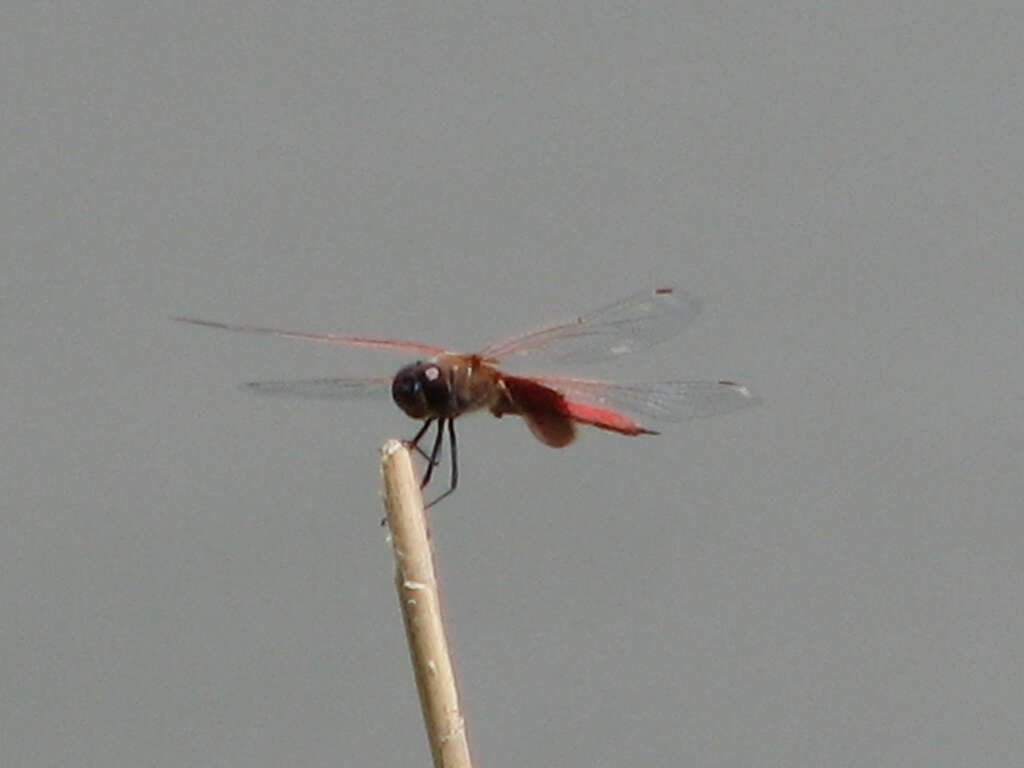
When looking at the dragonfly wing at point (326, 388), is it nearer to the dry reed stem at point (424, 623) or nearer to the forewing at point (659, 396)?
the forewing at point (659, 396)

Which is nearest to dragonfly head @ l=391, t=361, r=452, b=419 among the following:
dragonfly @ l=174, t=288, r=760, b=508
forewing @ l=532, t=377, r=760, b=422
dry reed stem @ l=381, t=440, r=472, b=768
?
dragonfly @ l=174, t=288, r=760, b=508

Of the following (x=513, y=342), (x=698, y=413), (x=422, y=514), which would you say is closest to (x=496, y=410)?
(x=513, y=342)

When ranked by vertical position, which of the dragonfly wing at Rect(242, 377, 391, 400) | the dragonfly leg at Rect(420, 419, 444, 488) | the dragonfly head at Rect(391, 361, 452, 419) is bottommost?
the dragonfly leg at Rect(420, 419, 444, 488)

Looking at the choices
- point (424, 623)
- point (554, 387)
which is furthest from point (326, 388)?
point (424, 623)

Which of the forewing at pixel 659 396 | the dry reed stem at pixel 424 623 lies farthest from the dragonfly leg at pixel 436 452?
the dry reed stem at pixel 424 623

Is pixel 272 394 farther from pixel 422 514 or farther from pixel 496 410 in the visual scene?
pixel 422 514

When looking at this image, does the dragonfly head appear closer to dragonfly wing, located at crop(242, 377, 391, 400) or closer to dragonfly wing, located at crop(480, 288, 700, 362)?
dragonfly wing, located at crop(242, 377, 391, 400)
